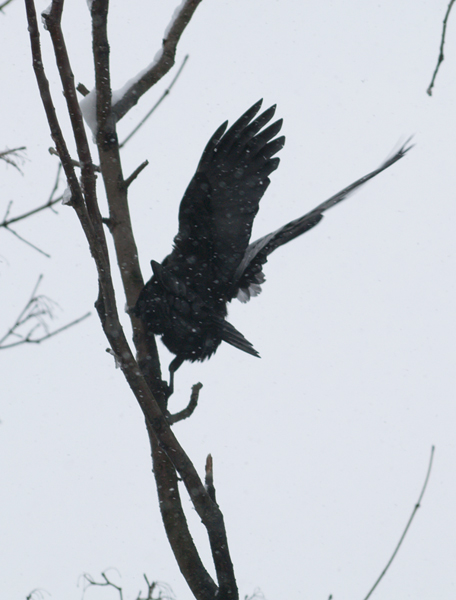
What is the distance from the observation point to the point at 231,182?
2898 mm

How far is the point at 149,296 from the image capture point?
9.68 feet

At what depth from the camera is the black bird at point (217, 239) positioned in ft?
9.45

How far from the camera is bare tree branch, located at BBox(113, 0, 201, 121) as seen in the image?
2.54 meters

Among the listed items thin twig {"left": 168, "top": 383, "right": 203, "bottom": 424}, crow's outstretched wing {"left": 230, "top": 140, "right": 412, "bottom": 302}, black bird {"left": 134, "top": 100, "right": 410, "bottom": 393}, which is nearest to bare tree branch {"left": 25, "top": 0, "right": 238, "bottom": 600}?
thin twig {"left": 168, "top": 383, "right": 203, "bottom": 424}

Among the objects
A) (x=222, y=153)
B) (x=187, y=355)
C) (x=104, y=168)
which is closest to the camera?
(x=104, y=168)

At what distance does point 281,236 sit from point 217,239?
451mm

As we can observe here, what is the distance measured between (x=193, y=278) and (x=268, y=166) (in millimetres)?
685

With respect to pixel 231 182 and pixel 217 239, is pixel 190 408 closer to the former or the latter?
pixel 217 239

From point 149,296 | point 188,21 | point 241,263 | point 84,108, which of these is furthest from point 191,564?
point 188,21

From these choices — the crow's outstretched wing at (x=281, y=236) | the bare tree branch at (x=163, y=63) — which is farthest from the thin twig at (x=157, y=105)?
the crow's outstretched wing at (x=281, y=236)

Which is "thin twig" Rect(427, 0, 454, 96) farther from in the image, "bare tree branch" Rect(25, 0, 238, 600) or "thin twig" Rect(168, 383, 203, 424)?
"thin twig" Rect(168, 383, 203, 424)

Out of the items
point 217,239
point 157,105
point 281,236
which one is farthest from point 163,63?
point 281,236

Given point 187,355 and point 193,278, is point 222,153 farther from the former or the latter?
point 187,355

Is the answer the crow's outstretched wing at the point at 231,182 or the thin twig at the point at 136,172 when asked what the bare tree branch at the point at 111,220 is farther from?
the crow's outstretched wing at the point at 231,182
